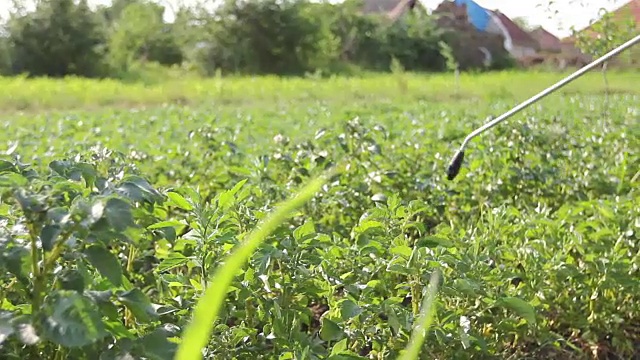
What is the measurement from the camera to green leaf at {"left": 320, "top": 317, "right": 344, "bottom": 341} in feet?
5.33

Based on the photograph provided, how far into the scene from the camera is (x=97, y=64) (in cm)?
2542

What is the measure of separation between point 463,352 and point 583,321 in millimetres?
732

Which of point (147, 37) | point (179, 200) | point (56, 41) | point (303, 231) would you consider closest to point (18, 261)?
point (179, 200)

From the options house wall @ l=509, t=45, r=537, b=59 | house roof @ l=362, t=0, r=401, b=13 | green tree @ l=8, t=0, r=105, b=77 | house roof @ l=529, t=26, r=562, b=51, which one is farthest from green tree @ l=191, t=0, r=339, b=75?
house roof @ l=362, t=0, r=401, b=13

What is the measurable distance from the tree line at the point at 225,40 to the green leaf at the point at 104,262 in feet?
80.3

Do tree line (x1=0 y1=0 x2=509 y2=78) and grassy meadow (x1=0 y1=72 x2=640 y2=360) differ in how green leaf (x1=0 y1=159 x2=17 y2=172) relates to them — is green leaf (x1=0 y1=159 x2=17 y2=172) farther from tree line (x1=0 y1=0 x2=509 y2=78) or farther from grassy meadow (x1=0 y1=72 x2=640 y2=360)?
tree line (x1=0 y1=0 x2=509 y2=78)

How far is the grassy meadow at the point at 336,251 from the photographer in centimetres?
129

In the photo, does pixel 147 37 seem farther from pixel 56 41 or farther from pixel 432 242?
pixel 432 242

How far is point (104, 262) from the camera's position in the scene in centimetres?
128

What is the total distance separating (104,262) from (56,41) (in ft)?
82.6

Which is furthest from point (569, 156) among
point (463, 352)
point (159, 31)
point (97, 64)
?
point (159, 31)

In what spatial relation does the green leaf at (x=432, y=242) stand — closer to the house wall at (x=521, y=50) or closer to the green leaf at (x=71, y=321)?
the green leaf at (x=71, y=321)

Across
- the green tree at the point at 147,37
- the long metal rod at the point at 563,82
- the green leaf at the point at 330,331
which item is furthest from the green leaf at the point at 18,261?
the green tree at the point at 147,37

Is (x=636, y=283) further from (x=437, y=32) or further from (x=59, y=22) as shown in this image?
(x=437, y=32)
